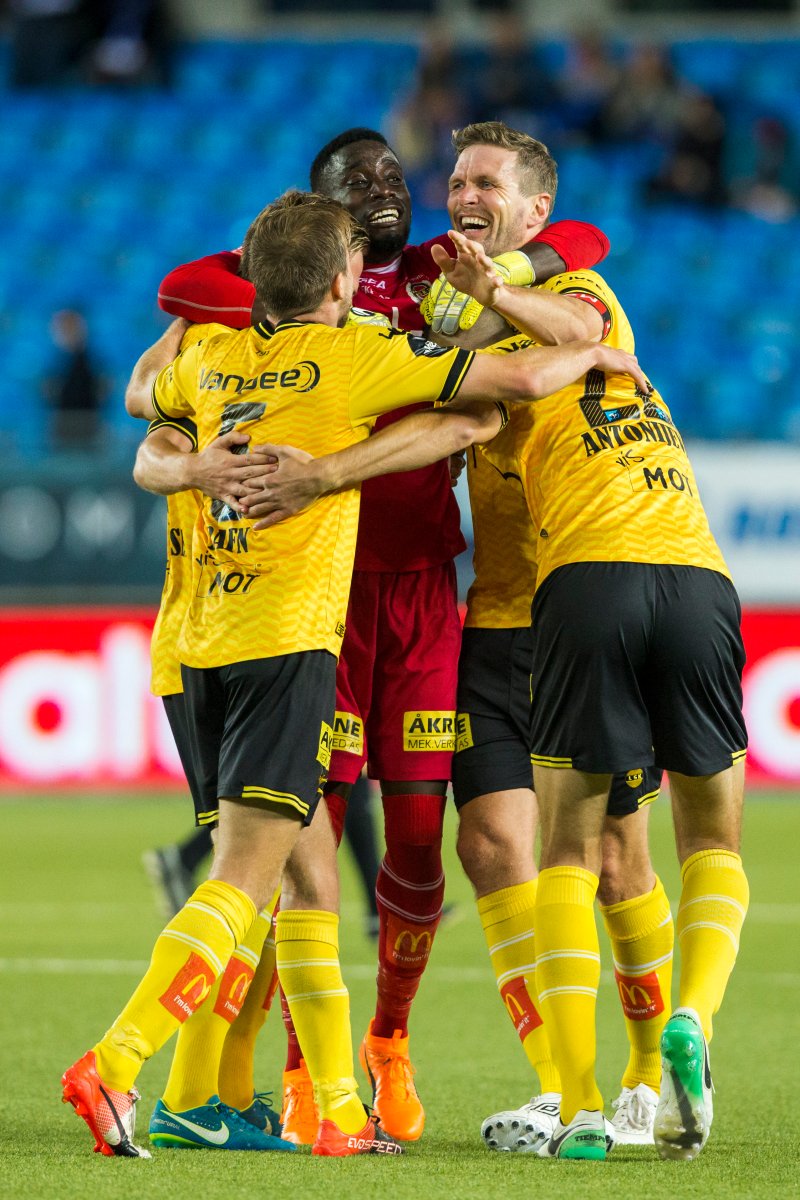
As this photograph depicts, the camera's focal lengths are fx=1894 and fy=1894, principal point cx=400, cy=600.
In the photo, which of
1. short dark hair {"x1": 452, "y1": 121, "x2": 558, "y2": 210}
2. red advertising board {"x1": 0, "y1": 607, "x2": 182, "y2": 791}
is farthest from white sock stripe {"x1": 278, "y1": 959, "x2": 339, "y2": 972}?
red advertising board {"x1": 0, "y1": 607, "x2": 182, "y2": 791}

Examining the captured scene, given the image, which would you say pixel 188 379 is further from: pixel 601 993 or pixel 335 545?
pixel 601 993

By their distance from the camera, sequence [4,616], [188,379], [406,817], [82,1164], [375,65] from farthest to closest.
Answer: [375,65]
[4,616]
[406,817]
[188,379]
[82,1164]

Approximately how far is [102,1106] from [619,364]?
182cm

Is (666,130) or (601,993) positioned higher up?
(666,130)

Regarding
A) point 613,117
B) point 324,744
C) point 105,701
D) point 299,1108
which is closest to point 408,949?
point 299,1108

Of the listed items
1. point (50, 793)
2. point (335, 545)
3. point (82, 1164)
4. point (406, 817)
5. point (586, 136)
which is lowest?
point (50, 793)

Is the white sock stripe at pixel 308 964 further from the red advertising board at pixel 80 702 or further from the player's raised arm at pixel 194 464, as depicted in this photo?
the red advertising board at pixel 80 702

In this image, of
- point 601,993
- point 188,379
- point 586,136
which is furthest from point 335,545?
point 586,136

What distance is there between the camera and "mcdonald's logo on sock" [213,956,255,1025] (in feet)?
Result: 12.8

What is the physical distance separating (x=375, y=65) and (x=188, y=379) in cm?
1339

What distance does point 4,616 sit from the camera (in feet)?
38.0

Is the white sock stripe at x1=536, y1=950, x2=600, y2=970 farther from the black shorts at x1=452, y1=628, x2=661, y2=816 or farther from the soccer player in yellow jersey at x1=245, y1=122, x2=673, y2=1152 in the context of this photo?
the black shorts at x1=452, y1=628, x2=661, y2=816

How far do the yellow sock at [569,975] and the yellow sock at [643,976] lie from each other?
367mm

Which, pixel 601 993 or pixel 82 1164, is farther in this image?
pixel 601 993
